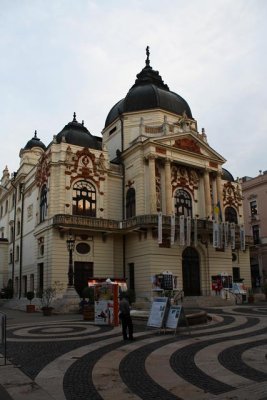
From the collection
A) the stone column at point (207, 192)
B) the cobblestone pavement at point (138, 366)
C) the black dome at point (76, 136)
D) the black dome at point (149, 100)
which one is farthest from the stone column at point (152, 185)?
the cobblestone pavement at point (138, 366)

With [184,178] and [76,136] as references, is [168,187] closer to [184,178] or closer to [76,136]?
[184,178]

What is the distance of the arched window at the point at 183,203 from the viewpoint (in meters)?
40.8

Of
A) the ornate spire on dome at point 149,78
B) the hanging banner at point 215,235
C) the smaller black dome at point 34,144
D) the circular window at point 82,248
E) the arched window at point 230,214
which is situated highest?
the ornate spire on dome at point 149,78

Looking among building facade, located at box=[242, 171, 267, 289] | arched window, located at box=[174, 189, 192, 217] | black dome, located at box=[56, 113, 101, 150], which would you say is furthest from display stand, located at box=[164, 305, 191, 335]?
building facade, located at box=[242, 171, 267, 289]

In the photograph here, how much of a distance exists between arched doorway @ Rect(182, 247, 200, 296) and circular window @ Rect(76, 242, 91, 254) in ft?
31.0

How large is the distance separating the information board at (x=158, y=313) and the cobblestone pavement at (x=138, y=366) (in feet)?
1.28

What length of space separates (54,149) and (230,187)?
892 inches

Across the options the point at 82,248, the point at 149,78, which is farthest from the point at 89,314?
the point at 149,78

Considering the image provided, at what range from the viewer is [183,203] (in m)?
41.3

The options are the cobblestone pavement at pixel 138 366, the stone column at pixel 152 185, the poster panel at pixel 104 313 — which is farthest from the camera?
the stone column at pixel 152 185

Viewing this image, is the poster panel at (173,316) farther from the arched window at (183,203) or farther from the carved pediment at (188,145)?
the carved pediment at (188,145)

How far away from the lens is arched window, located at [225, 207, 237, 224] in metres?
47.5

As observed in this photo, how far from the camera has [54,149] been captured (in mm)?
37844

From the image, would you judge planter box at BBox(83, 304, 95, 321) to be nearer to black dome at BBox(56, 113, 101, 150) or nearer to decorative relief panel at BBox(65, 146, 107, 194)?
decorative relief panel at BBox(65, 146, 107, 194)
